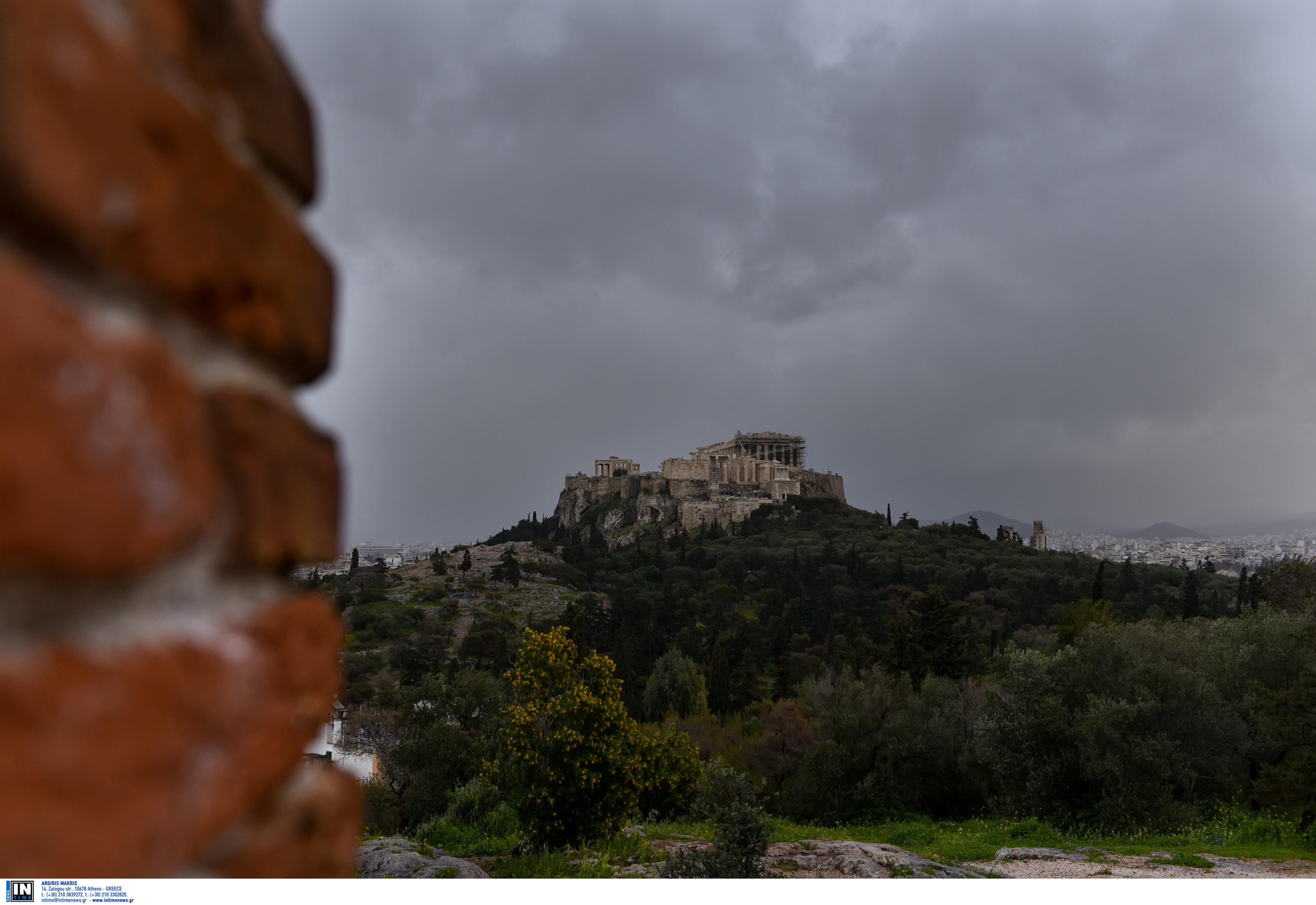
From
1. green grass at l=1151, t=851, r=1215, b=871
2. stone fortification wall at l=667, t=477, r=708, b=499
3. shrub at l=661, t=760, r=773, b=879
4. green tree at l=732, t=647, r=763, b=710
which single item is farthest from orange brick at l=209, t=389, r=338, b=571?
stone fortification wall at l=667, t=477, r=708, b=499

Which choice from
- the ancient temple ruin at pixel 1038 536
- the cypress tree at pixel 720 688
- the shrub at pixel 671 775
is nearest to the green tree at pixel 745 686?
the cypress tree at pixel 720 688

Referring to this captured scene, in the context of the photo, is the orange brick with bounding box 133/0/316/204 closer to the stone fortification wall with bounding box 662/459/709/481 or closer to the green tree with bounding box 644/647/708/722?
the green tree with bounding box 644/647/708/722

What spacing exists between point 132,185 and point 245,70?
0.23 m

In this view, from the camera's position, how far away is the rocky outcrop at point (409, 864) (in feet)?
27.5

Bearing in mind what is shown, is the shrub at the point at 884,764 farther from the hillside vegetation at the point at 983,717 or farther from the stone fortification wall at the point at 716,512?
the stone fortification wall at the point at 716,512

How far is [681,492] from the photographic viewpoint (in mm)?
75562

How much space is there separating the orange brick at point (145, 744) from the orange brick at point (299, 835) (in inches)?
1.0

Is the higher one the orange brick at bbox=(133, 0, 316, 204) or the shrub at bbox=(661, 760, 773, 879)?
the orange brick at bbox=(133, 0, 316, 204)

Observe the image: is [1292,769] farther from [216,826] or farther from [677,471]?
[677,471]

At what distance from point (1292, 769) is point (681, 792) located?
9153 millimetres

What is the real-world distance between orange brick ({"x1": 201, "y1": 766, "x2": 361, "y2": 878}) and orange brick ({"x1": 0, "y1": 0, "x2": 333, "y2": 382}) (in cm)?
40

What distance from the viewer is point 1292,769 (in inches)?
416

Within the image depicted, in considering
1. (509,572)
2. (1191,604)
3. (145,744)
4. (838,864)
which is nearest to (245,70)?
(145,744)

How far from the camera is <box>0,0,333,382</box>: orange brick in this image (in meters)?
0.44
